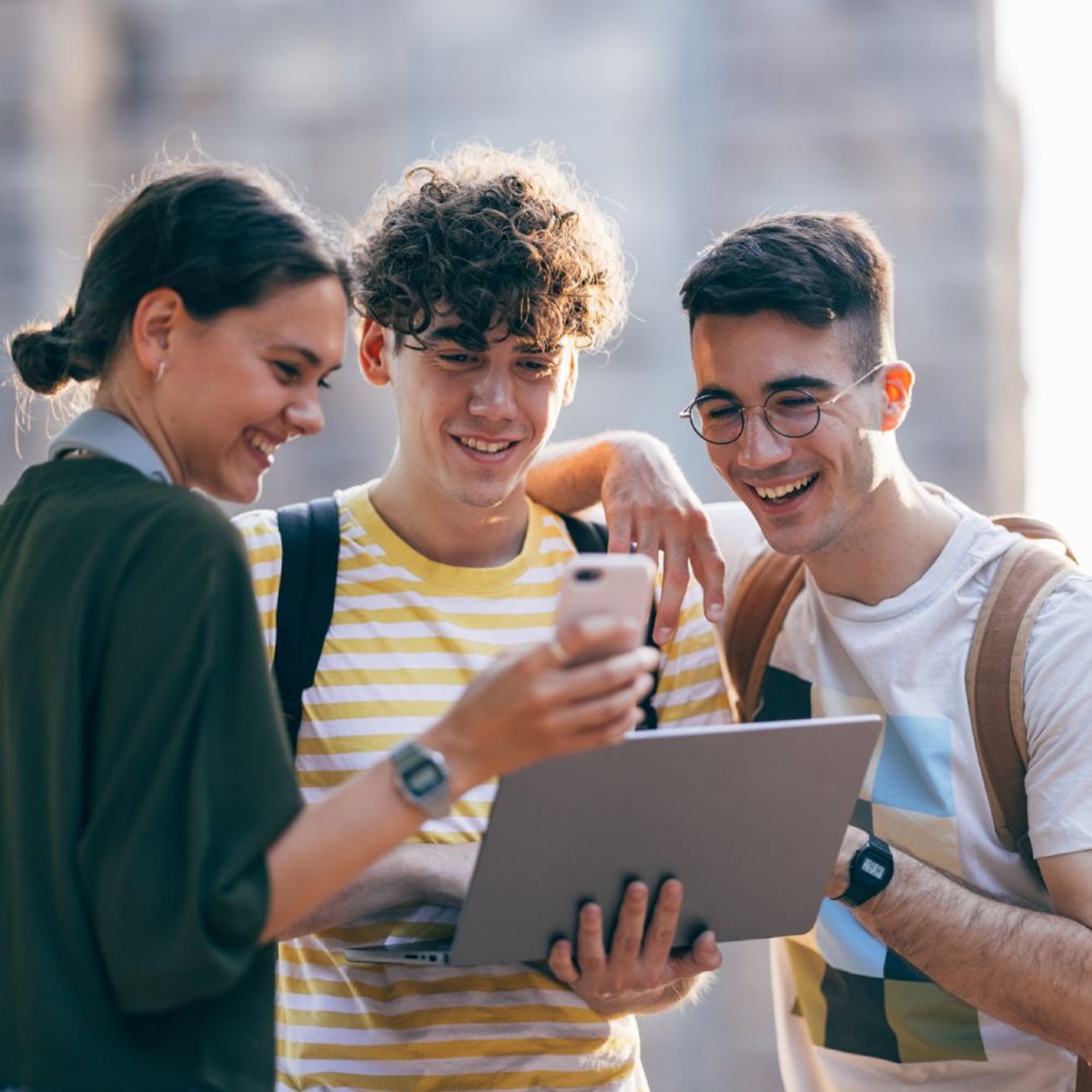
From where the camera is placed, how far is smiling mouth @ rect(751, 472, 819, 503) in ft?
8.85

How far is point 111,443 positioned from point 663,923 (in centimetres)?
91

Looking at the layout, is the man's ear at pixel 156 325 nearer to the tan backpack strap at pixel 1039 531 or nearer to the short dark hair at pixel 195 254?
the short dark hair at pixel 195 254

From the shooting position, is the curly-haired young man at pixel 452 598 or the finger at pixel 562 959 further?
the curly-haired young man at pixel 452 598

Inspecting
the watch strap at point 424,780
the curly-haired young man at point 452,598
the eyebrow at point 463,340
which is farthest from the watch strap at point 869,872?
the watch strap at point 424,780

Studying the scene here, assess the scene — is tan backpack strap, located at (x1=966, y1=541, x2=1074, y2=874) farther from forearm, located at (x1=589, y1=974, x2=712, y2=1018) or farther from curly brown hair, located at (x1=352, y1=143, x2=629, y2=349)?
curly brown hair, located at (x1=352, y1=143, x2=629, y2=349)

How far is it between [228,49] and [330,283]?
7813mm

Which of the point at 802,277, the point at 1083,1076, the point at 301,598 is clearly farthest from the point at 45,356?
the point at 1083,1076

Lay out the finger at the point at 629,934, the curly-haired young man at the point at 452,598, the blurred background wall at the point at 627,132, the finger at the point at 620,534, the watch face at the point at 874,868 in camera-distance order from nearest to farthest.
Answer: the finger at the point at 629,934
the curly-haired young man at the point at 452,598
the watch face at the point at 874,868
the finger at the point at 620,534
the blurred background wall at the point at 627,132

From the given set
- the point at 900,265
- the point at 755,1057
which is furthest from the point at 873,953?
the point at 900,265

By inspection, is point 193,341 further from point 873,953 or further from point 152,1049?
point 873,953

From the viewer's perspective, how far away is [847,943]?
2672 mm

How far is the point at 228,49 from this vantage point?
29.8 ft

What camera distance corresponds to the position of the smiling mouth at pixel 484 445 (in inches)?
98.4

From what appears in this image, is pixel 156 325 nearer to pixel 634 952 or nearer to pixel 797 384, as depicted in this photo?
pixel 634 952
